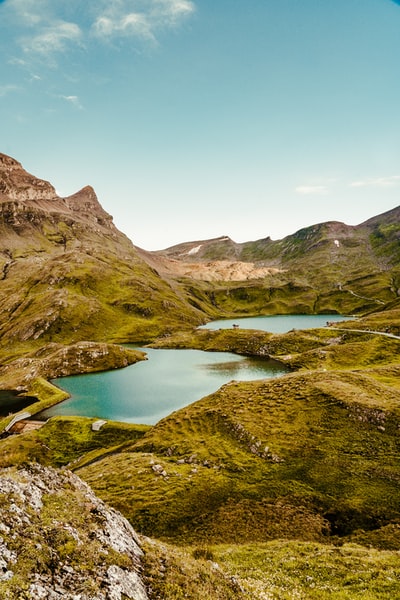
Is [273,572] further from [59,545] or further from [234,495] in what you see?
[234,495]

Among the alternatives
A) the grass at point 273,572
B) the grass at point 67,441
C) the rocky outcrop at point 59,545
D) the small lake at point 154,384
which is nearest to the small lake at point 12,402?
the small lake at point 154,384

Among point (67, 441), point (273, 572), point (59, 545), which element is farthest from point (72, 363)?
point (59, 545)

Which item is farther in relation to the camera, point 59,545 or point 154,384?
point 154,384

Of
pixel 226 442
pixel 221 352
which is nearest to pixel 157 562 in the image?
pixel 226 442

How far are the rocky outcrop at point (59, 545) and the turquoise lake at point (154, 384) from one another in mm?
65846

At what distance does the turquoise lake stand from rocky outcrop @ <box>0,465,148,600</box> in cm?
6585

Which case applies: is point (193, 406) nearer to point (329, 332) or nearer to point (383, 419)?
point (383, 419)

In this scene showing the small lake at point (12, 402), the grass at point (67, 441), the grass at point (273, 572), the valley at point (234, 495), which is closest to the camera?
the valley at point (234, 495)

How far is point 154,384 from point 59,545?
106m

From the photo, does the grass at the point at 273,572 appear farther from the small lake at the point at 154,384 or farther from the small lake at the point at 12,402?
the small lake at the point at 12,402

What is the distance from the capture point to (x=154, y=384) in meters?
118

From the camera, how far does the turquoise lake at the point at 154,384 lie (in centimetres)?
9406

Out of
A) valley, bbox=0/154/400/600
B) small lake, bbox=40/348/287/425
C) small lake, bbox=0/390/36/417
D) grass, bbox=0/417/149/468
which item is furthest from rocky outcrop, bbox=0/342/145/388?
grass, bbox=0/417/149/468

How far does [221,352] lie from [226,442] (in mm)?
124018
